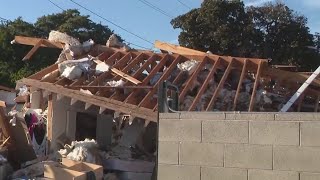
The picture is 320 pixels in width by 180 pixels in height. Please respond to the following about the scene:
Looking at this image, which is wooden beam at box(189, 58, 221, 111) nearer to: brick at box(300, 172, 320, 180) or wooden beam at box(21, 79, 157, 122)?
wooden beam at box(21, 79, 157, 122)

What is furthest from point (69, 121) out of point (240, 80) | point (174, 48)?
point (240, 80)

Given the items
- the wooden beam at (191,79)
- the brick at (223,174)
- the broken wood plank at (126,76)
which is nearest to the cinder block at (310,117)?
the brick at (223,174)

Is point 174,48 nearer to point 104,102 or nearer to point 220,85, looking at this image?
point 220,85

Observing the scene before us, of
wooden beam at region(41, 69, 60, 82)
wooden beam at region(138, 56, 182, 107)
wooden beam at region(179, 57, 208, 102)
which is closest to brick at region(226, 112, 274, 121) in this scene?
wooden beam at region(138, 56, 182, 107)

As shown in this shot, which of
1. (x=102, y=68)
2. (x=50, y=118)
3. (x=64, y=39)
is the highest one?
(x=64, y=39)

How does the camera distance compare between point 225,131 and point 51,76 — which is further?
point 51,76

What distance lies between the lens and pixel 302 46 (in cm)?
3397

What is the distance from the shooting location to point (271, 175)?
4645mm

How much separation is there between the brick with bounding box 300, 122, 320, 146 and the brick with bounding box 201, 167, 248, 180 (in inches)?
27.7

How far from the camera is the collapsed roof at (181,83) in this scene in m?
11.2

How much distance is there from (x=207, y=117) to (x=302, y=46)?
30.6m

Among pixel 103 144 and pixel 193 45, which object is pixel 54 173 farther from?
pixel 193 45

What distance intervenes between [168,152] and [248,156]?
38.3 inches

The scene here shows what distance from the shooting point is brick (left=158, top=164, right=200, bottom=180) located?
17.0 ft
